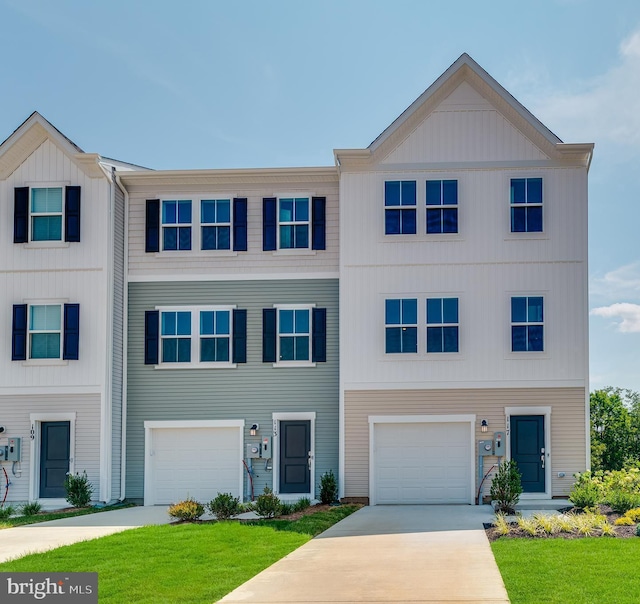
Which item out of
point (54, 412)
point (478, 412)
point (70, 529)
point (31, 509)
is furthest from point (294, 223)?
point (70, 529)

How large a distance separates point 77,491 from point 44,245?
19.4 feet

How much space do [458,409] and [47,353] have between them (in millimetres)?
9849

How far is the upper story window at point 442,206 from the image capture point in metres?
21.7

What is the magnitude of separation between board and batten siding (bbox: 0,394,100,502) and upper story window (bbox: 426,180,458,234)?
29.6 feet

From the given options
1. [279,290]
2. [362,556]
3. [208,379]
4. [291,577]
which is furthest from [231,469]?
[291,577]

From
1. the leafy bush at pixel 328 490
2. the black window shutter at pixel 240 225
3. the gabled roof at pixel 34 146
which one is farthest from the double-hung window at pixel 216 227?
the leafy bush at pixel 328 490

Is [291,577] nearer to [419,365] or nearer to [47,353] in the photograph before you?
[419,365]

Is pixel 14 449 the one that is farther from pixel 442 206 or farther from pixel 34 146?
pixel 442 206

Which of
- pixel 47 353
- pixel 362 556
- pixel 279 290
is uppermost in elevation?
pixel 279 290

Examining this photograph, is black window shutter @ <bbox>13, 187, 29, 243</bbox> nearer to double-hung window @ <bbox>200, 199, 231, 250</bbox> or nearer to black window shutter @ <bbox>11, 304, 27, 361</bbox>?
black window shutter @ <bbox>11, 304, 27, 361</bbox>

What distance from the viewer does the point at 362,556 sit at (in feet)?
42.9

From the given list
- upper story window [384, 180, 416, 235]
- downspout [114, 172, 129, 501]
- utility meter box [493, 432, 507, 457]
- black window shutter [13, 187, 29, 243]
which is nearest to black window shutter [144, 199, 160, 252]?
downspout [114, 172, 129, 501]

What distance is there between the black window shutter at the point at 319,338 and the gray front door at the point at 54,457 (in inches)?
243

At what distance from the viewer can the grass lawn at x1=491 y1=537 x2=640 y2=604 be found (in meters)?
10.0
